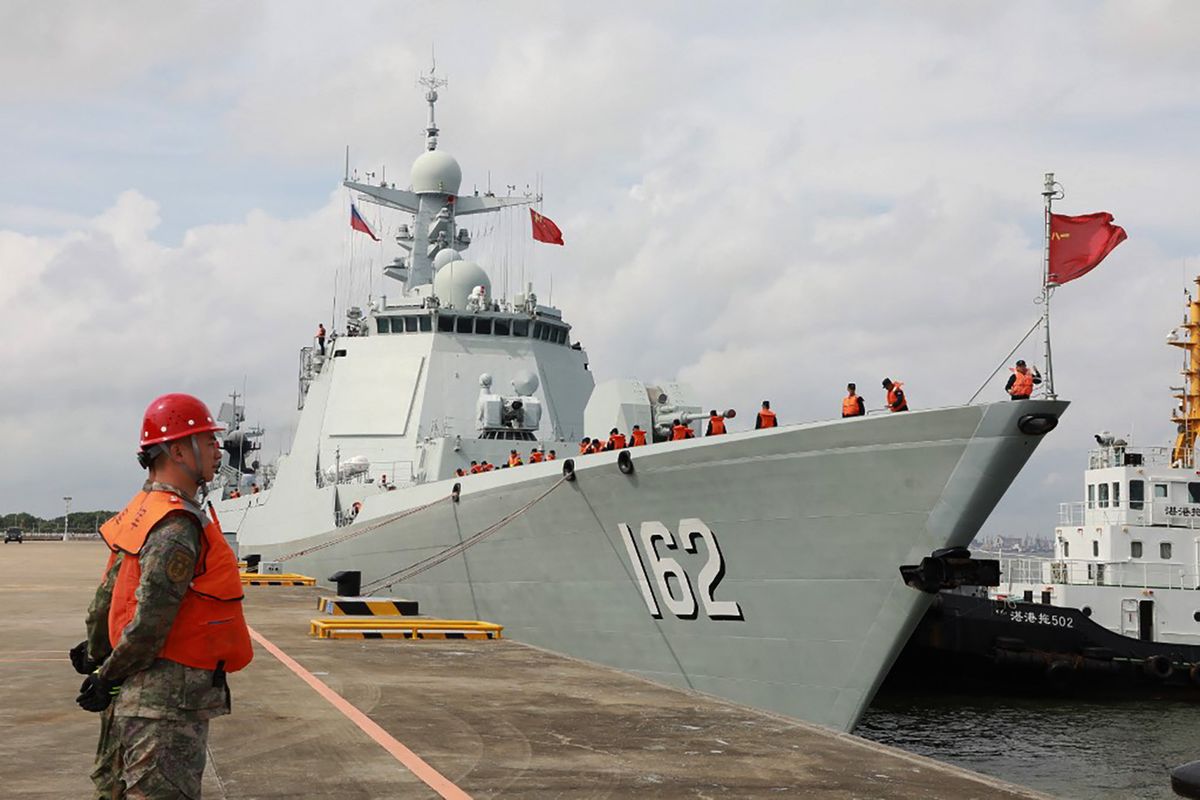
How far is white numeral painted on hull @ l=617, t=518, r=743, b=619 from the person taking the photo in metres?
11.5

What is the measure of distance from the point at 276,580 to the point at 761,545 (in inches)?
432

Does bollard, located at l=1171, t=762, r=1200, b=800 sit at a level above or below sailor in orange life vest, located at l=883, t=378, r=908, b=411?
below

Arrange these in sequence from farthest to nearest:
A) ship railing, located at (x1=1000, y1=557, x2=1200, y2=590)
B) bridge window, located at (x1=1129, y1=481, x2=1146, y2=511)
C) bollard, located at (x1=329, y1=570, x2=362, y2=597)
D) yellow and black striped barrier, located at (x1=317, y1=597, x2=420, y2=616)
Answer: bridge window, located at (x1=1129, y1=481, x2=1146, y2=511)
ship railing, located at (x1=1000, y1=557, x2=1200, y2=590)
bollard, located at (x1=329, y1=570, x2=362, y2=597)
yellow and black striped barrier, located at (x1=317, y1=597, x2=420, y2=616)

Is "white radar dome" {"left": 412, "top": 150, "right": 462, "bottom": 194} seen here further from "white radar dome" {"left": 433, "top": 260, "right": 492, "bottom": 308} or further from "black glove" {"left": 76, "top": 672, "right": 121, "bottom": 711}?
"black glove" {"left": 76, "top": 672, "right": 121, "bottom": 711}

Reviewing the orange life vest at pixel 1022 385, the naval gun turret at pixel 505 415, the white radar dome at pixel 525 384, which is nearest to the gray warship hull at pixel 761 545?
the orange life vest at pixel 1022 385

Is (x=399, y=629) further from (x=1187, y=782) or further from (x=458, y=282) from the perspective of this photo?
(x=458, y=282)

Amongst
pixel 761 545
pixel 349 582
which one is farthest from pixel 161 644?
pixel 349 582

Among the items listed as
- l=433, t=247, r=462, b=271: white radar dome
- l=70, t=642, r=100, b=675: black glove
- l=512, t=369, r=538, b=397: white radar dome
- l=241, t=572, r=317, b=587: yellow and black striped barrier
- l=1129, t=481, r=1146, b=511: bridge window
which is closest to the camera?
l=70, t=642, r=100, b=675: black glove

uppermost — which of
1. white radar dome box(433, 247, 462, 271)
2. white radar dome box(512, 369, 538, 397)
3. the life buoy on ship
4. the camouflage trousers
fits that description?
white radar dome box(433, 247, 462, 271)

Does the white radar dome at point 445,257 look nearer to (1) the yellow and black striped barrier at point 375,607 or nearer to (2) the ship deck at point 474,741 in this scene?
(1) the yellow and black striped barrier at point 375,607

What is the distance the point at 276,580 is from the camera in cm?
1962

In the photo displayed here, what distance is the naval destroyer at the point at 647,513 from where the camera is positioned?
1038 centimetres

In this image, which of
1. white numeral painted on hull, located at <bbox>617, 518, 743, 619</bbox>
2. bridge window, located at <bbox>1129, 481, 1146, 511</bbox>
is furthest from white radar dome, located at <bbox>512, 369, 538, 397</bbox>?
bridge window, located at <bbox>1129, 481, 1146, 511</bbox>

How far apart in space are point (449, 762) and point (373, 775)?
0.41 meters
